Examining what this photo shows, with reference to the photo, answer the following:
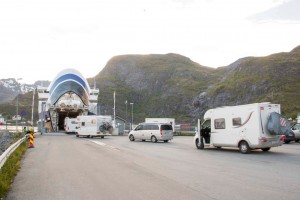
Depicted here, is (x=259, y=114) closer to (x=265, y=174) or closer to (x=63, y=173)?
(x=265, y=174)

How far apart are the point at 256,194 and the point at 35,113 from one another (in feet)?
517

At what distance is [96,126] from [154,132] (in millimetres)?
9816

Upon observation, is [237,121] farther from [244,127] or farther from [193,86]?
[193,86]

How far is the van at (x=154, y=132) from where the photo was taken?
3042cm

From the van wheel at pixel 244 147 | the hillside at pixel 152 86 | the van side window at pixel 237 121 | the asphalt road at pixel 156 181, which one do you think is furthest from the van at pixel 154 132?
the hillside at pixel 152 86

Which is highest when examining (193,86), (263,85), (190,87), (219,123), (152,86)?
(152,86)

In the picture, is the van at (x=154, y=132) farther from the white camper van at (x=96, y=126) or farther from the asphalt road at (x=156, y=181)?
the asphalt road at (x=156, y=181)

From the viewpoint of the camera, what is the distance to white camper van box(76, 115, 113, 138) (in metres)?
38.3

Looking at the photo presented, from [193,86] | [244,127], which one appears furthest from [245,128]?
[193,86]

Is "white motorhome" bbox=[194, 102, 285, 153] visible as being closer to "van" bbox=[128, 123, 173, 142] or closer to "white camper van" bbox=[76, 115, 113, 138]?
"van" bbox=[128, 123, 173, 142]

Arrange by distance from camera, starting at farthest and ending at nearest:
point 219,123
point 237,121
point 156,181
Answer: point 219,123 < point 237,121 < point 156,181

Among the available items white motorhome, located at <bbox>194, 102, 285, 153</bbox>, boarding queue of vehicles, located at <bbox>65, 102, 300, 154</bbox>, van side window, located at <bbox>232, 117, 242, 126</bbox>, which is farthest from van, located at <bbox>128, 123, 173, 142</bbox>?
van side window, located at <bbox>232, 117, 242, 126</bbox>

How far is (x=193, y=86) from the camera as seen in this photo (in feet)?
512

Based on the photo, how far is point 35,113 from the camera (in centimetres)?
15588
